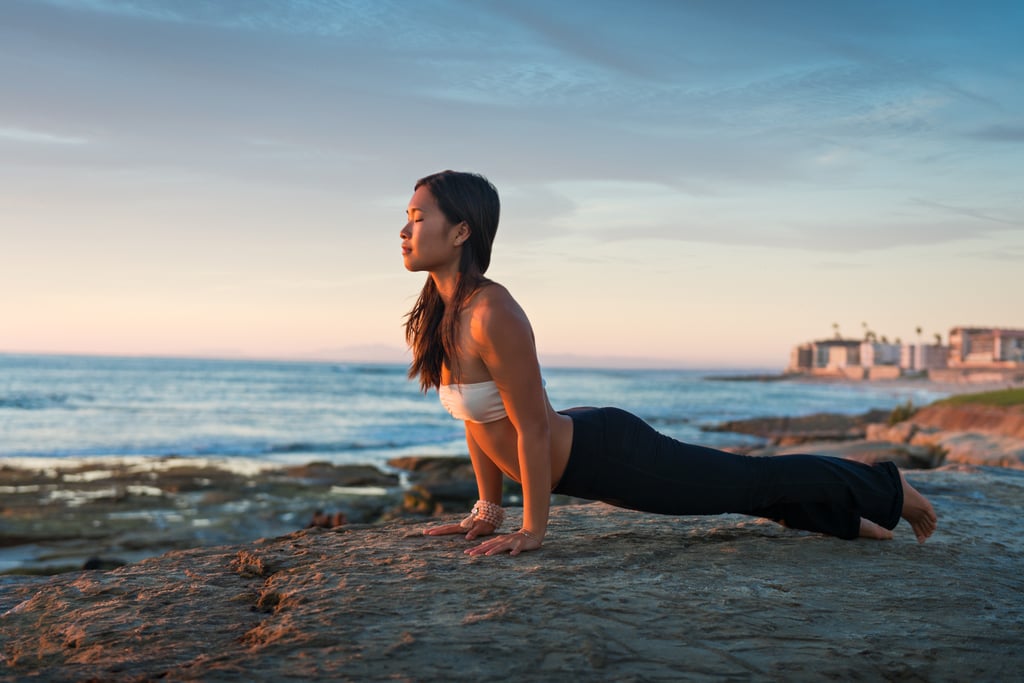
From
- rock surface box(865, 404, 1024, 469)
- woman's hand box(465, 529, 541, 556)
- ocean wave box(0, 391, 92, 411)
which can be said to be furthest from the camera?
ocean wave box(0, 391, 92, 411)

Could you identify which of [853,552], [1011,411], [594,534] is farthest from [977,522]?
[1011,411]

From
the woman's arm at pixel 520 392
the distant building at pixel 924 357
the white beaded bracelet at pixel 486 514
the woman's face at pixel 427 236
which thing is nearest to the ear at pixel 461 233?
the woman's face at pixel 427 236

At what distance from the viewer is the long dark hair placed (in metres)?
2.99

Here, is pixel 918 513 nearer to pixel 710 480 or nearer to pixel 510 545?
pixel 710 480

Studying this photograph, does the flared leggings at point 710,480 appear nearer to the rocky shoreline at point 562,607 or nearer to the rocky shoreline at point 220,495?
the rocky shoreline at point 562,607

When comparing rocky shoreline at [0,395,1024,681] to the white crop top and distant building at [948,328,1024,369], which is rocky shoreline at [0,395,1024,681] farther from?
distant building at [948,328,1024,369]

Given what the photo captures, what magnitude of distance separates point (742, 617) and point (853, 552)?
3.51ft

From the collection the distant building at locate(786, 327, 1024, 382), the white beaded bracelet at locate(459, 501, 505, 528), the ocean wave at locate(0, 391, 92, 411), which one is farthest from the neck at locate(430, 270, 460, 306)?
the distant building at locate(786, 327, 1024, 382)

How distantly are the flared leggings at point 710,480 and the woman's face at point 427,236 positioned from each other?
78 centimetres

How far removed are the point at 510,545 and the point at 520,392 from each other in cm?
54

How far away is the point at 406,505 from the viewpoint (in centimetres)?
→ 1140

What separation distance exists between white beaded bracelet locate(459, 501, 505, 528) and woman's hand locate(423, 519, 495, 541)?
0.04 ft

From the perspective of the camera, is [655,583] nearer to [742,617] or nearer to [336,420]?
[742,617]

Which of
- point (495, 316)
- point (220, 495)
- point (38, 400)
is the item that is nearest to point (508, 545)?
point (495, 316)
